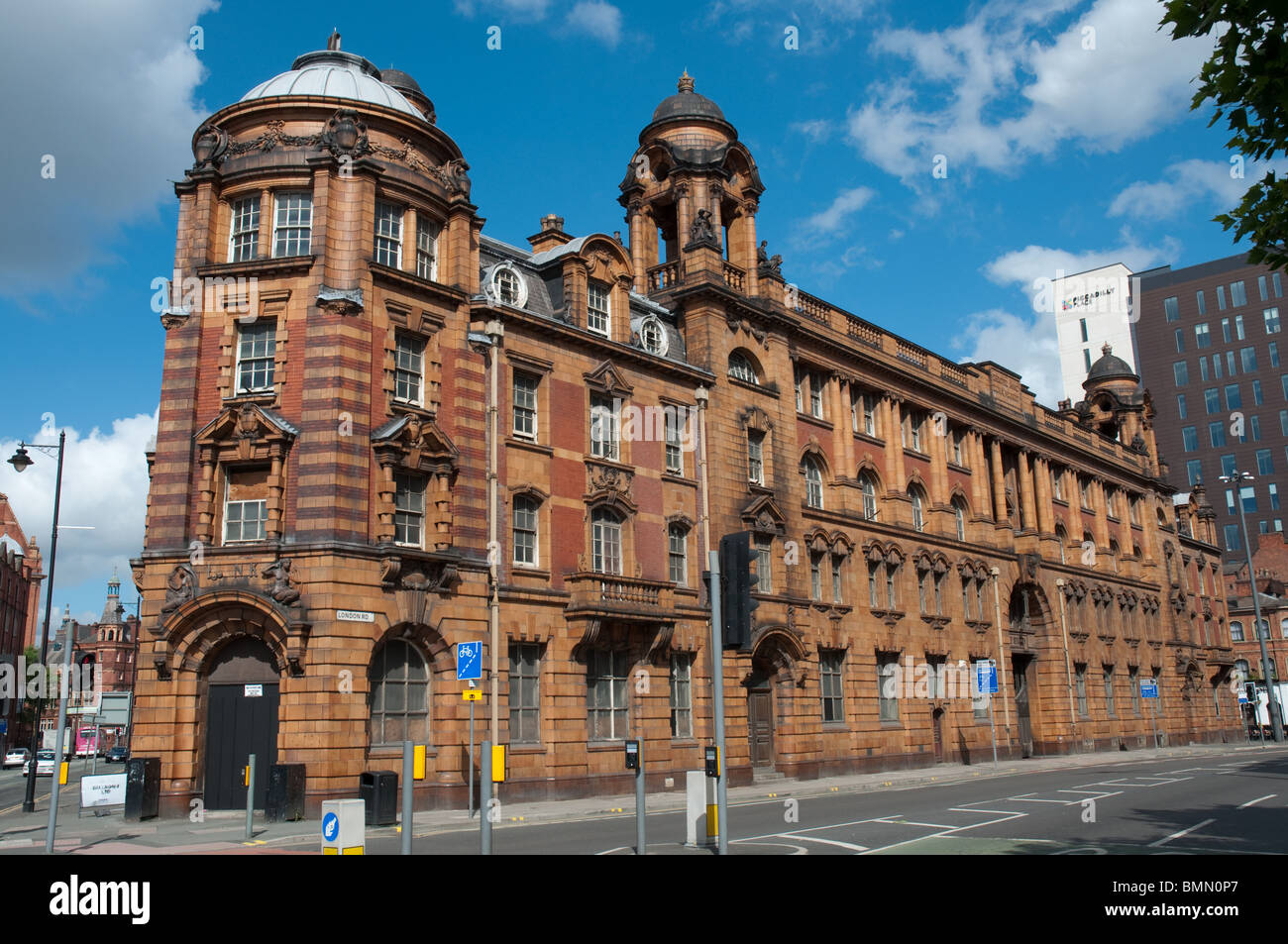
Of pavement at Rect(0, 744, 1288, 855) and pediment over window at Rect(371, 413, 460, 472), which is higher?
pediment over window at Rect(371, 413, 460, 472)

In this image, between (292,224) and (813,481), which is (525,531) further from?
(813,481)

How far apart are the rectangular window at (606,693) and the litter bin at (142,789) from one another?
11272mm

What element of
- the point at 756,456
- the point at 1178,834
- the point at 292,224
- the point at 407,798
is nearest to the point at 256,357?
Answer: the point at 292,224

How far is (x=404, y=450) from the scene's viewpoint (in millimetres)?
26281

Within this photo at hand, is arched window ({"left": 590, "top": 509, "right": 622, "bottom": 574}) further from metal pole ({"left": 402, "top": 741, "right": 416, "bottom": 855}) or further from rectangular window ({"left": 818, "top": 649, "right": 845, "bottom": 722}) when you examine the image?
metal pole ({"left": 402, "top": 741, "right": 416, "bottom": 855})

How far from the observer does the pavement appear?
719 inches

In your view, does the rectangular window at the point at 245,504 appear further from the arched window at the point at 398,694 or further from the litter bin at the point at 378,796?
the litter bin at the point at 378,796

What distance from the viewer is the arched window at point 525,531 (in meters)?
29.3

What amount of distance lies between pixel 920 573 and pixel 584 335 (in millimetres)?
22649

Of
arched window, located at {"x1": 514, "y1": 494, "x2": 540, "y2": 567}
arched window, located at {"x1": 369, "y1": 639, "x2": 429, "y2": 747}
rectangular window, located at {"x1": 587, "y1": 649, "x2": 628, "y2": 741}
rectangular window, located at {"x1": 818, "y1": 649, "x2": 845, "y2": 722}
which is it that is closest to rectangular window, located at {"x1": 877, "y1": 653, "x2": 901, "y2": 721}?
rectangular window, located at {"x1": 818, "y1": 649, "x2": 845, "y2": 722}

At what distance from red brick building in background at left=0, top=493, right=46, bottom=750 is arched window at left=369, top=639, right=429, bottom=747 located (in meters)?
80.7

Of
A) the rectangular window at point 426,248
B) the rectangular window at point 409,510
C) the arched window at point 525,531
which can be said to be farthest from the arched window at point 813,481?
the rectangular window at point 409,510

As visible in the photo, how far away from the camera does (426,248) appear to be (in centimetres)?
2916
